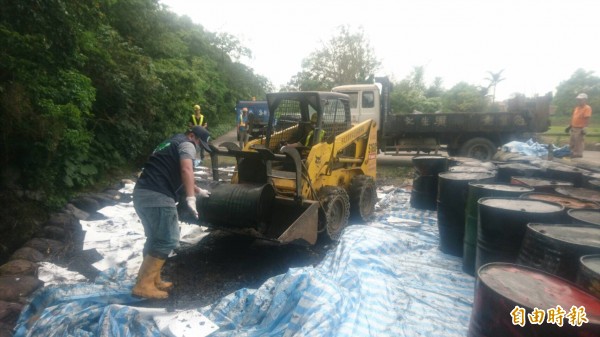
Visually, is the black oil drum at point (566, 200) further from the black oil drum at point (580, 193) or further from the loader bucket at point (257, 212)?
the loader bucket at point (257, 212)

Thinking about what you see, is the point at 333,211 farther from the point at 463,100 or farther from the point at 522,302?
the point at 463,100

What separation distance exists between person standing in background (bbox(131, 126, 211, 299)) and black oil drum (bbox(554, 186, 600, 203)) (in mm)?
3855

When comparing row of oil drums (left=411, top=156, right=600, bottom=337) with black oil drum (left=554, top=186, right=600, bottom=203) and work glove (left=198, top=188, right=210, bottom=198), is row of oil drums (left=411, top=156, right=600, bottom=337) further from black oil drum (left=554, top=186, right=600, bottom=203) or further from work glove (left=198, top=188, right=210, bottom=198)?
work glove (left=198, top=188, right=210, bottom=198)

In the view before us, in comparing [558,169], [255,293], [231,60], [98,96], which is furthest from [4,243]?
[231,60]

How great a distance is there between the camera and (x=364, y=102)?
10.6 meters

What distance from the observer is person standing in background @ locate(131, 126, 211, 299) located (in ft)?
11.3

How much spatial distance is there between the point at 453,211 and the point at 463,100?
25.0 meters

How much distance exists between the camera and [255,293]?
122 inches

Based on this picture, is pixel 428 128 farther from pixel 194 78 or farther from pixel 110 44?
pixel 110 44

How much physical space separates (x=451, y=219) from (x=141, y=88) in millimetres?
8010

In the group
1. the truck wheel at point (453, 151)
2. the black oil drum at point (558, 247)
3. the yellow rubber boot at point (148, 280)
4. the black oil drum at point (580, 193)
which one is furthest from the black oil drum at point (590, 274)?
the truck wheel at point (453, 151)

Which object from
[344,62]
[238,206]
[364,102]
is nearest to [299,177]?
[238,206]

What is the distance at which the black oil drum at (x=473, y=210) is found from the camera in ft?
11.4

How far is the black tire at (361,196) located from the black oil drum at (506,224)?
2.64 metres
